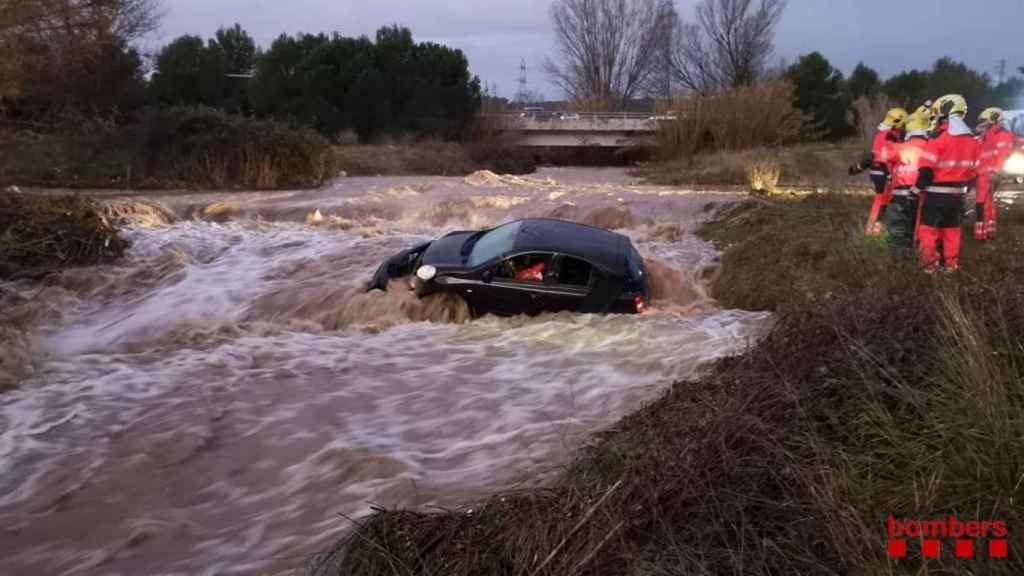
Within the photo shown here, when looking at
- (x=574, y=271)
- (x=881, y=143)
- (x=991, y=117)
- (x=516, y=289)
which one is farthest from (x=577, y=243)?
(x=991, y=117)

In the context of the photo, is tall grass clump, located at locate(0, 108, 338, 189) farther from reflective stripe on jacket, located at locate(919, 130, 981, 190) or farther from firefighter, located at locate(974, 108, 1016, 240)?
reflective stripe on jacket, located at locate(919, 130, 981, 190)

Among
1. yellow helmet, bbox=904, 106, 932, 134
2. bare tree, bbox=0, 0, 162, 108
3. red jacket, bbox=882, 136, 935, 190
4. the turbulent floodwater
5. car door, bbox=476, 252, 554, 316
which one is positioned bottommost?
the turbulent floodwater

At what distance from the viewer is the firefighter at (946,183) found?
28.9ft

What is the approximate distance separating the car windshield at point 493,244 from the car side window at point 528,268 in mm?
162

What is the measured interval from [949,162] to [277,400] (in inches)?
280

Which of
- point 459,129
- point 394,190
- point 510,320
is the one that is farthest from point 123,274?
point 459,129

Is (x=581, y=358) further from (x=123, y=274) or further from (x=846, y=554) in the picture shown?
(x=123, y=274)

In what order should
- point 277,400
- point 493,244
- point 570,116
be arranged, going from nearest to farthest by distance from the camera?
1. point 277,400
2. point 493,244
3. point 570,116

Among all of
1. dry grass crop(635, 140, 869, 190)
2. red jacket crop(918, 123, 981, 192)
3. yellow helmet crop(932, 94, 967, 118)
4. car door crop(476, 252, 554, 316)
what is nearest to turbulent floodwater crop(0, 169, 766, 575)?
car door crop(476, 252, 554, 316)

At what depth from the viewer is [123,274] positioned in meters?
13.0

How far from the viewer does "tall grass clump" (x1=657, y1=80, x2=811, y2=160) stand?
31.9m

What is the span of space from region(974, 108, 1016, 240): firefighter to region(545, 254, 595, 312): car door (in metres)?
5.04

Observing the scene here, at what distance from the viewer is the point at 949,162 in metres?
8.87

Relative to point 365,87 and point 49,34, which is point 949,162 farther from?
point 365,87
